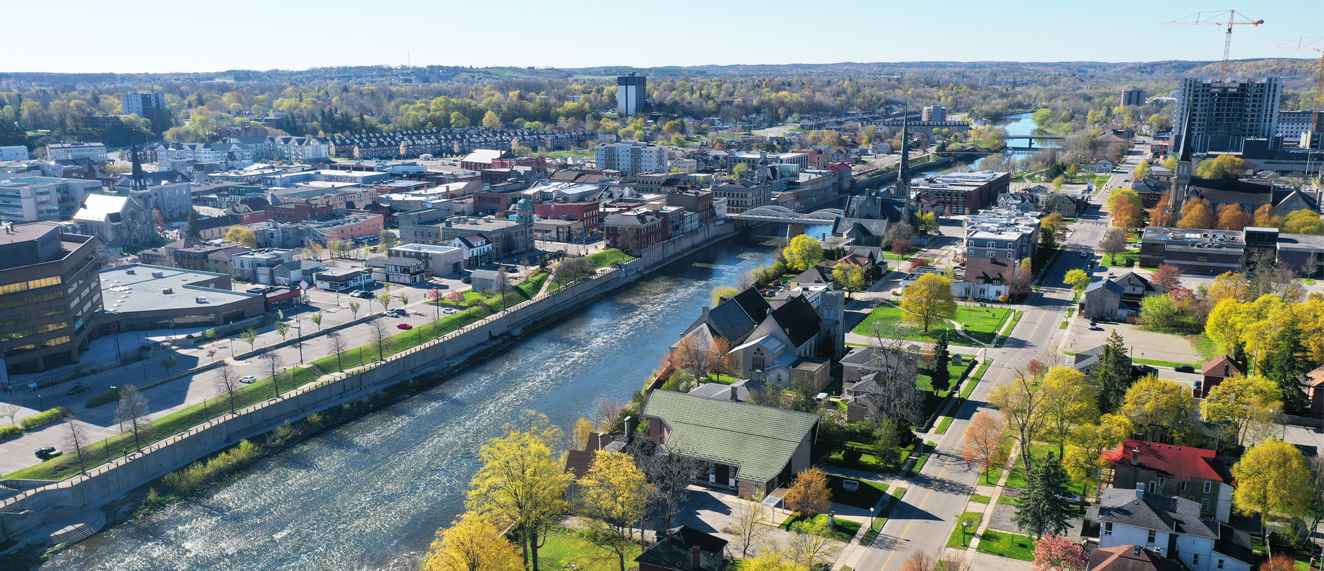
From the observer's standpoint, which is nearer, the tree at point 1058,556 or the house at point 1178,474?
the tree at point 1058,556

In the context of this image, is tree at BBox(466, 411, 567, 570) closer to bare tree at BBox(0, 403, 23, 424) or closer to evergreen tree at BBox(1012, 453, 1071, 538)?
evergreen tree at BBox(1012, 453, 1071, 538)

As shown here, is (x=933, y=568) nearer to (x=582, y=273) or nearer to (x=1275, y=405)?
(x=1275, y=405)

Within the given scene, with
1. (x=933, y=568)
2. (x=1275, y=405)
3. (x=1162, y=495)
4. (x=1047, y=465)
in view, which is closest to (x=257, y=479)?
(x=933, y=568)

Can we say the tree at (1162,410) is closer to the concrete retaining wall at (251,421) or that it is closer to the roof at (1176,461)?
the roof at (1176,461)

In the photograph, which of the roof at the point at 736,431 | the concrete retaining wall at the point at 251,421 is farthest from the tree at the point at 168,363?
the roof at the point at 736,431

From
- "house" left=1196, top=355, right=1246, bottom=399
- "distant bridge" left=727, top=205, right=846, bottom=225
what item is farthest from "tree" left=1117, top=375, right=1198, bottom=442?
"distant bridge" left=727, top=205, right=846, bottom=225

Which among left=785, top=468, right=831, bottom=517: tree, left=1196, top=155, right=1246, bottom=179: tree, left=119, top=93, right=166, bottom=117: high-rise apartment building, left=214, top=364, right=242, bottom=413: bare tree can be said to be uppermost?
left=119, top=93, right=166, bottom=117: high-rise apartment building
